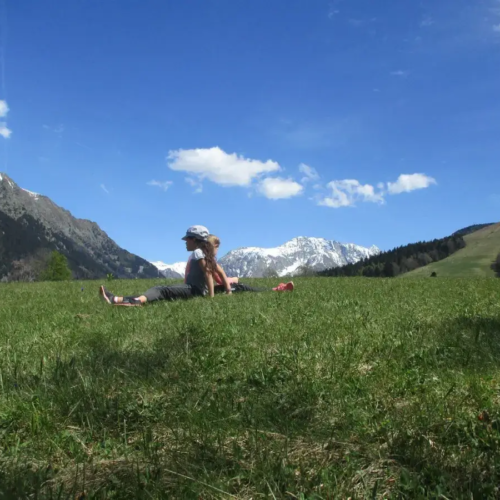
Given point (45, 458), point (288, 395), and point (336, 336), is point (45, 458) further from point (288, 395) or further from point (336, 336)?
point (336, 336)

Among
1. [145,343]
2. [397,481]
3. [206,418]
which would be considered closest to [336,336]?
[145,343]

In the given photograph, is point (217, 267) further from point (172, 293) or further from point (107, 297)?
point (107, 297)

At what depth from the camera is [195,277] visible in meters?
13.7

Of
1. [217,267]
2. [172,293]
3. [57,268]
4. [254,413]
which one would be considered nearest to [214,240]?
[217,267]

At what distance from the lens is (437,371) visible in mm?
4695

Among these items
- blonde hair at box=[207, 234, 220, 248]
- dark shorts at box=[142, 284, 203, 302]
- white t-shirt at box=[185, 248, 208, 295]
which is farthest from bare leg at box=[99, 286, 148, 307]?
blonde hair at box=[207, 234, 220, 248]

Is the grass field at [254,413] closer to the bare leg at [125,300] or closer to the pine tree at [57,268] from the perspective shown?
the bare leg at [125,300]

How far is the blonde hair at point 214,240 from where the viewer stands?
13.6 metres

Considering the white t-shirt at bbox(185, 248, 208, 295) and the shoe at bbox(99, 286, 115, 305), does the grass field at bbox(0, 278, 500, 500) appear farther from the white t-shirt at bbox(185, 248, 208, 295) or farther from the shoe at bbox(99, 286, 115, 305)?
the white t-shirt at bbox(185, 248, 208, 295)

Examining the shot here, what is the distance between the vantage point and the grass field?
2.65 m

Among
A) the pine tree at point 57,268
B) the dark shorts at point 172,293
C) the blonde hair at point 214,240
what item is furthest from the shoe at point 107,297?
the pine tree at point 57,268

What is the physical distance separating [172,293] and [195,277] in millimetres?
1031

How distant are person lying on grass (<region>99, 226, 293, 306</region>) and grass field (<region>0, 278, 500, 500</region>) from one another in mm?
5578

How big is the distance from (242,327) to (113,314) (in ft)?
12.1
